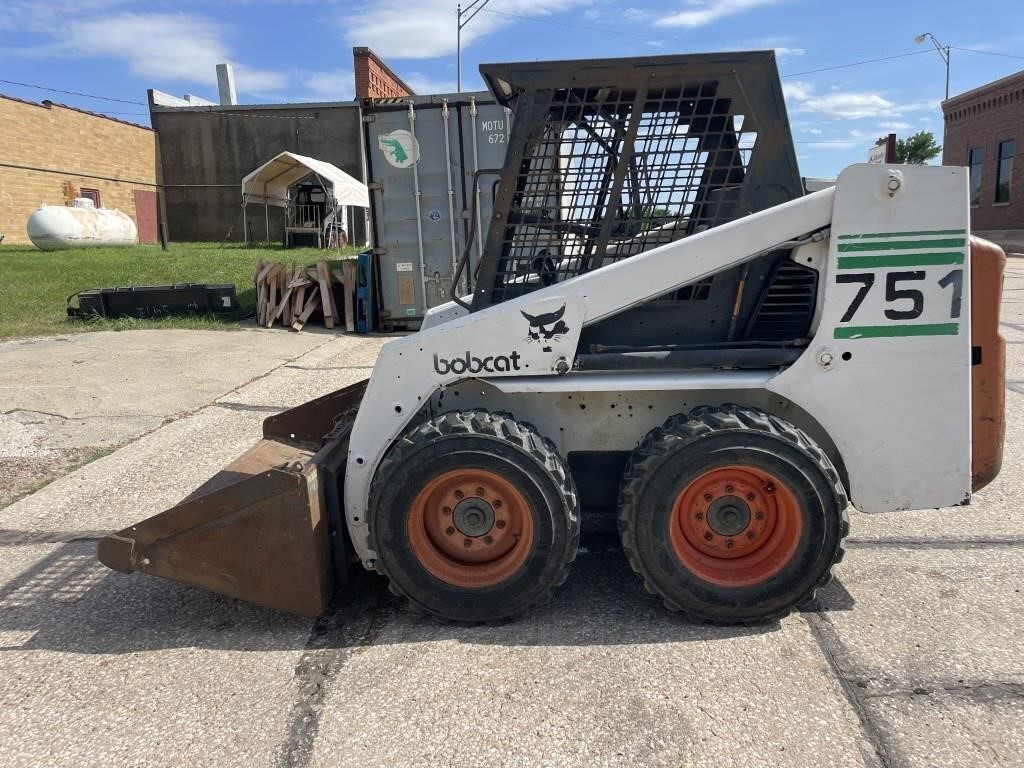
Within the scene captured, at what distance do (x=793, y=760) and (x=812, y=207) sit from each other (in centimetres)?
202

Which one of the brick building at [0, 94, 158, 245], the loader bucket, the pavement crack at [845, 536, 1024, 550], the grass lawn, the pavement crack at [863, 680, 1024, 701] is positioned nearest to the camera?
the pavement crack at [863, 680, 1024, 701]

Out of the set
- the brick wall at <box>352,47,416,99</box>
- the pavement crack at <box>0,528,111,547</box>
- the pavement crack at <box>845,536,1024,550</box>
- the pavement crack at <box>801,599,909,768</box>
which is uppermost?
the brick wall at <box>352,47,416,99</box>

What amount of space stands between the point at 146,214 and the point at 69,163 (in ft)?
16.3

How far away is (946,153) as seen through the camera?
122ft

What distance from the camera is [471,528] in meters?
3.31

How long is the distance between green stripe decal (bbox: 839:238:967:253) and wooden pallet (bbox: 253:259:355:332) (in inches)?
383

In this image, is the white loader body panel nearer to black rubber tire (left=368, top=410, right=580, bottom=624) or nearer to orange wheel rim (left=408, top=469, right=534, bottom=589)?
black rubber tire (left=368, top=410, right=580, bottom=624)

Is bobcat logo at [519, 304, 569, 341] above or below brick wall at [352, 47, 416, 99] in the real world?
below

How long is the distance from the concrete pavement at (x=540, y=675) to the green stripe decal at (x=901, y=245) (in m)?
1.54

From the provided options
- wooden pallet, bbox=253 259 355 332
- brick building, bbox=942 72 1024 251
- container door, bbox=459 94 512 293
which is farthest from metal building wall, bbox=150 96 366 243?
brick building, bbox=942 72 1024 251

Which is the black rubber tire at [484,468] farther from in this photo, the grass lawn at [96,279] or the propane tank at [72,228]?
the propane tank at [72,228]

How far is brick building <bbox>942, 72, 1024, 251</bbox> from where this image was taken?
31516mm

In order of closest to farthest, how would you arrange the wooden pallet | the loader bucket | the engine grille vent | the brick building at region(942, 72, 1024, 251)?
the loader bucket < the engine grille vent < the wooden pallet < the brick building at region(942, 72, 1024, 251)

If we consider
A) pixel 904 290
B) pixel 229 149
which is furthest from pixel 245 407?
pixel 229 149
